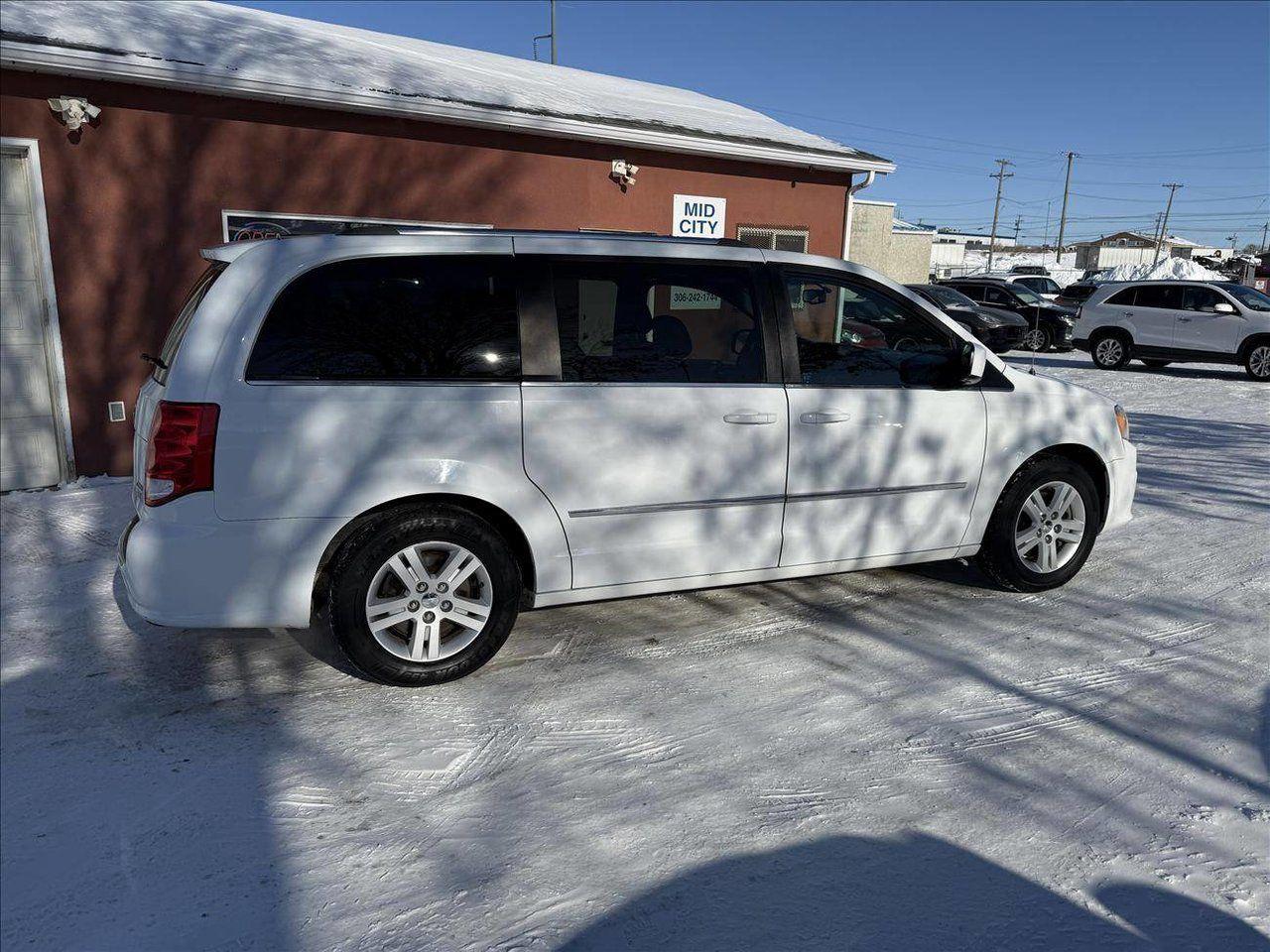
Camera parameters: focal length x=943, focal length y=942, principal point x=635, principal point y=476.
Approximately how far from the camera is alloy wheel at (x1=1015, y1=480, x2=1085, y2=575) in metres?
5.03

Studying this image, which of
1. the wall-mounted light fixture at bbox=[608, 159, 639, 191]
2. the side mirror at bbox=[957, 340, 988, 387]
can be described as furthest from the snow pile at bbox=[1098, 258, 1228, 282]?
the side mirror at bbox=[957, 340, 988, 387]

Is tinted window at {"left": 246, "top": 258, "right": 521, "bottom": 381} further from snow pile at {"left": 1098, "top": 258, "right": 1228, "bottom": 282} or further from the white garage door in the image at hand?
snow pile at {"left": 1098, "top": 258, "right": 1228, "bottom": 282}

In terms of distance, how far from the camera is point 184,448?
11.6 ft

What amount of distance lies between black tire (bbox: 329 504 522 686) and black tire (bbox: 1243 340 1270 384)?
16766 mm

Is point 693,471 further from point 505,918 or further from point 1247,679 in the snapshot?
point 1247,679

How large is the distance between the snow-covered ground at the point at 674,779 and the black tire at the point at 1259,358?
13619mm

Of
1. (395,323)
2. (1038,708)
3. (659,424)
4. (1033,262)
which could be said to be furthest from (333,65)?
(1033,262)

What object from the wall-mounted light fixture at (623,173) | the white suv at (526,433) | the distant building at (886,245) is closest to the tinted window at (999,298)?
the distant building at (886,245)

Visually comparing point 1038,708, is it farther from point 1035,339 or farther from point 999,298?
point 999,298

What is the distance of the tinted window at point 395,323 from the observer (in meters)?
3.69

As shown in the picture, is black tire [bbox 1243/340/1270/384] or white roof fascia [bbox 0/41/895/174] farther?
black tire [bbox 1243/340/1270/384]

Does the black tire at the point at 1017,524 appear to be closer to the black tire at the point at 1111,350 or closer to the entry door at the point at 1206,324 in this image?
the entry door at the point at 1206,324

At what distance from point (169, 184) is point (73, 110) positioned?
848mm

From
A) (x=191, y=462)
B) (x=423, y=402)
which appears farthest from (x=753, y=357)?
(x=191, y=462)
